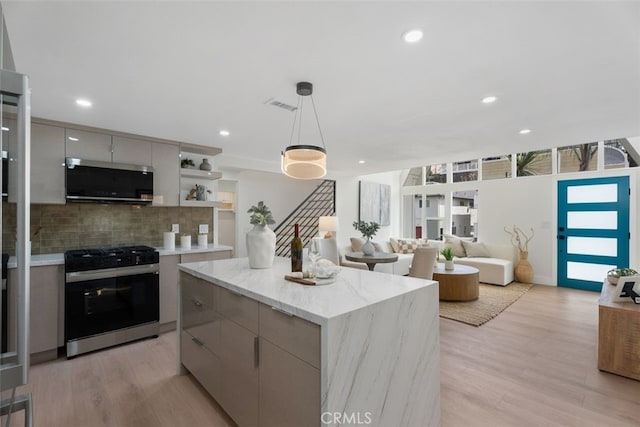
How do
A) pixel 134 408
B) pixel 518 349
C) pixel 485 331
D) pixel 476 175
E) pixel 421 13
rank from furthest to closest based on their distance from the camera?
pixel 476 175, pixel 485 331, pixel 518 349, pixel 134 408, pixel 421 13

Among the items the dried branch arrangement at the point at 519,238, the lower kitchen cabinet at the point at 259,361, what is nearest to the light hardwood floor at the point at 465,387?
the lower kitchen cabinet at the point at 259,361

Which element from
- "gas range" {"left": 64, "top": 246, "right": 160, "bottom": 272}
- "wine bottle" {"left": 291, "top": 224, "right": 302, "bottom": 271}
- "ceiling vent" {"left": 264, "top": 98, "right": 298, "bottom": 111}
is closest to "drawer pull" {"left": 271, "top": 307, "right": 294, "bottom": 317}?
"wine bottle" {"left": 291, "top": 224, "right": 302, "bottom": 271}

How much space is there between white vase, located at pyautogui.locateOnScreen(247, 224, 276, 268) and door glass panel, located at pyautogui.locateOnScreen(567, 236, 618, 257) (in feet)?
19.9

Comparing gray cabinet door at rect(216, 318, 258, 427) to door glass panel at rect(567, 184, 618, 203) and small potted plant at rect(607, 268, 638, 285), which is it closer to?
small potted plant at rect(607, 268, 638, 285)

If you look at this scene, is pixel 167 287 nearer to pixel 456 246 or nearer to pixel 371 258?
pixel 371 258

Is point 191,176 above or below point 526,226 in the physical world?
above

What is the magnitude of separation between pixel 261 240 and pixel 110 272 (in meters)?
1.90

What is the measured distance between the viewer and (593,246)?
546 centimetres

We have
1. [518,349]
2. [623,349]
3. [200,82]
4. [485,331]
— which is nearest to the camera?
[200,82]

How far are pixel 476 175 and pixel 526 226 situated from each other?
156 centimetres

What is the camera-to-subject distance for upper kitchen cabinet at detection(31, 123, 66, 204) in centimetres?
310

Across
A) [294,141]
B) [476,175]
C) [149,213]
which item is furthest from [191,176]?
[476,175]

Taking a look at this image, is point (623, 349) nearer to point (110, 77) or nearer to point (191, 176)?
point (110, 77)

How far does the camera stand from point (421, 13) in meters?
1.57
